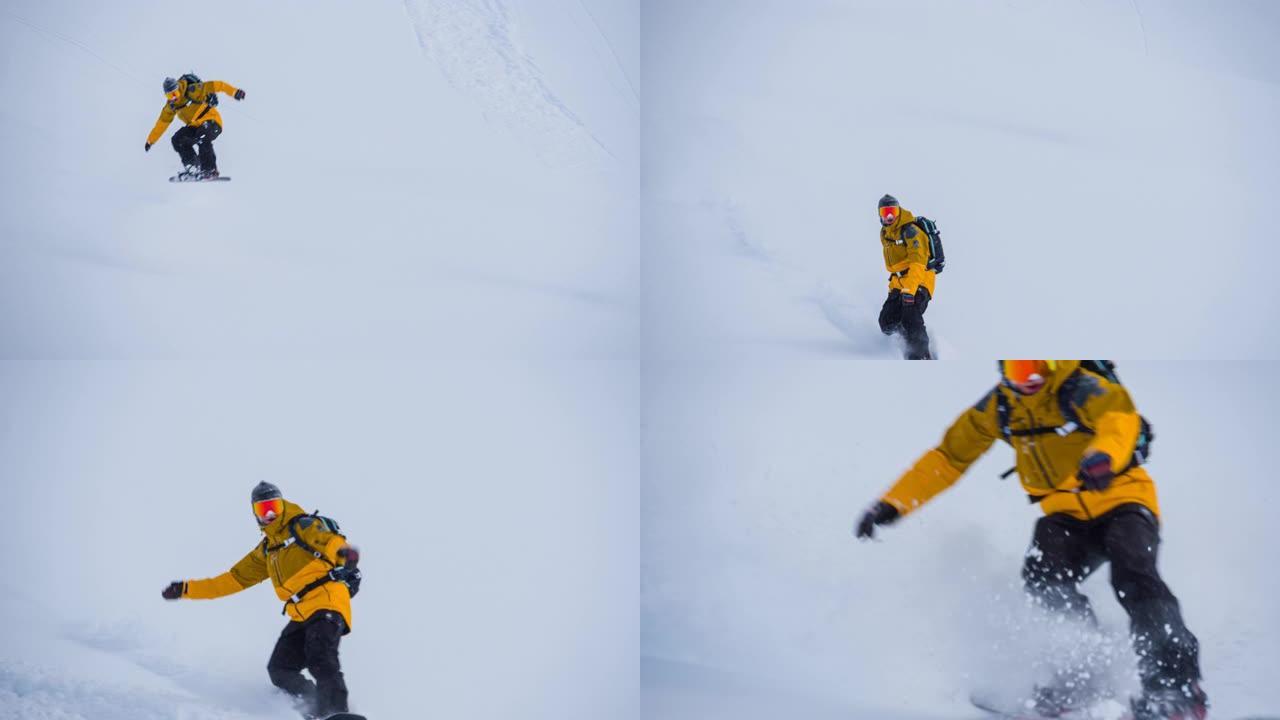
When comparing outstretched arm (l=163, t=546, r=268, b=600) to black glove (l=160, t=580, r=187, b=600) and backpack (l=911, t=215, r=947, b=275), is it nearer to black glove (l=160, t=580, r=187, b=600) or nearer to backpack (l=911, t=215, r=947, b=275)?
black glove (l=160, t=580, r=187, b=600)

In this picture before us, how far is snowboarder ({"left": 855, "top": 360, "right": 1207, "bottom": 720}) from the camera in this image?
3.16m

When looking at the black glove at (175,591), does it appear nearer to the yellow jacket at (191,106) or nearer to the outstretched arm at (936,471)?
the outstretched arm at (936,471)

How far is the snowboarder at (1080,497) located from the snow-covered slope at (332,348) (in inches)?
97.5

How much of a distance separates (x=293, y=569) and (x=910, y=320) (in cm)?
380

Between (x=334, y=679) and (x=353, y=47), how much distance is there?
5.34 metres

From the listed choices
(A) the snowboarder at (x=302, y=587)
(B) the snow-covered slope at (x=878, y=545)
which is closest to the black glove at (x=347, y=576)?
(A) the snowboarder at (x=302, y=587)

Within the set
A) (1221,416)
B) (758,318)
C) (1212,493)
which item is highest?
(758,318)

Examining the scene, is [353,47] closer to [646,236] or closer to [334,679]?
[646,236]

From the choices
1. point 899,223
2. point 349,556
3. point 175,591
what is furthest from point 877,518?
point 175,591

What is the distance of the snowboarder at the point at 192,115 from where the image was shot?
604cm

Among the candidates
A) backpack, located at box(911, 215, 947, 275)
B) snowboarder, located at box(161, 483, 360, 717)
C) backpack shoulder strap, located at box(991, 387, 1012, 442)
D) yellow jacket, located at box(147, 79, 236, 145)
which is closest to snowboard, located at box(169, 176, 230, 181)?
yellow jacket, located at box(147, 79, 236, 145)

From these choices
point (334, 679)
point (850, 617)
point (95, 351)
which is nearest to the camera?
point (334, 679)

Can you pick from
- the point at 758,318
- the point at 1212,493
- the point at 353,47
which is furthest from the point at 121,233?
the point at 1212,493

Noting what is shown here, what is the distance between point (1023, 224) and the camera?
6.07 meters
